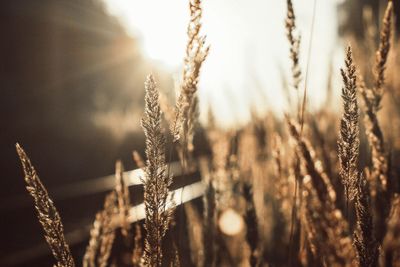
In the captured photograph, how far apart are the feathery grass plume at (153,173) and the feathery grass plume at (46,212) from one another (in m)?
0.24

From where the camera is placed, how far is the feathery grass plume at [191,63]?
3.68 feet

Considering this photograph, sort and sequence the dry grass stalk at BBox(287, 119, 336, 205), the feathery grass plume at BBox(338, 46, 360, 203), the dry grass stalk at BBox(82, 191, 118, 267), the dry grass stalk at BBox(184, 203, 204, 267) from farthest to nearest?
the dry grass stalk at BBox(184, 203, 204, 267), the dry grass stalk at BBox(82, 191, 118, 267), the feathery grass plume at BBox(338, 46, 360, 203), the dry grass stalk at BBox(287, 119, 336, 205)

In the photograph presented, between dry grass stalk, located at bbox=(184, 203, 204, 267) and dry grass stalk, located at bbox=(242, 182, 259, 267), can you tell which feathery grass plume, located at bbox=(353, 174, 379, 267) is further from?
dry grass stalk, located at bbox=(184, 203, 204, 267)

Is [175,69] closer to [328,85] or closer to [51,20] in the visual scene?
[328,85]

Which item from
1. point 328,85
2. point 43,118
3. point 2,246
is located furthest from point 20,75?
point 328,85

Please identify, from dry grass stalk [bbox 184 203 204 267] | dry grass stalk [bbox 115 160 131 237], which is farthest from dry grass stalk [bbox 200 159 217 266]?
dry grass stalk [bbox 115 160 131 237]

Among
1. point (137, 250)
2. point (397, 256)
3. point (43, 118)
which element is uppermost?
point (43, 118)

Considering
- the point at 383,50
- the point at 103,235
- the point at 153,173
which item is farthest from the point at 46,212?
the point at 383,50

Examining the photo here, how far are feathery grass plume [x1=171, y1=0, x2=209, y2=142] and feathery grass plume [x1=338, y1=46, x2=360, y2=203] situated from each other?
39cm

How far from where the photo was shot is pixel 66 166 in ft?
36.4

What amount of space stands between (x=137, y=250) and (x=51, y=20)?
949 inches

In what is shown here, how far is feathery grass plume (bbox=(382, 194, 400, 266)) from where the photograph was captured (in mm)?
851

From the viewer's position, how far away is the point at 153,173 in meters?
1.09

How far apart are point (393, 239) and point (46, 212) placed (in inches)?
34.9
